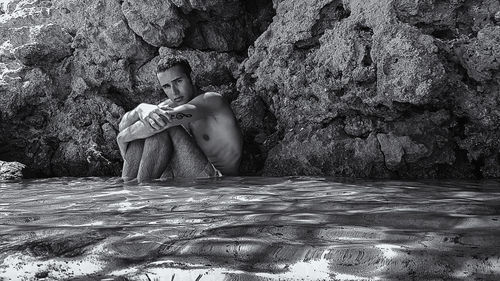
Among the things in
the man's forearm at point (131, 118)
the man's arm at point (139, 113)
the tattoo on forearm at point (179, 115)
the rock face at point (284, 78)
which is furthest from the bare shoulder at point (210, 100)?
the rock face at point (284, 78)

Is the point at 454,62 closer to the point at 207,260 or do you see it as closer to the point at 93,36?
the point at 207,260

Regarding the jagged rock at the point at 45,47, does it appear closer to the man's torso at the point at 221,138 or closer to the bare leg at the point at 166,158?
the bare leg at the point at 166,158

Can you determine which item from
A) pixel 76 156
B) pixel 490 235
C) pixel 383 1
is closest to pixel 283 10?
pixel 383 1

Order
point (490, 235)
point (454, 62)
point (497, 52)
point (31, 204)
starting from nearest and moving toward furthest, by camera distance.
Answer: point (490, 235)
point (31, 204)
point (497, 52)
point (454, 62)

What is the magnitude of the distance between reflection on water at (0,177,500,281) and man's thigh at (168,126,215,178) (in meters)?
2.37

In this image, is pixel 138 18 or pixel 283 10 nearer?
pixel 283 10

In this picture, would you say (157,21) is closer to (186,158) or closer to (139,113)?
(139,113)

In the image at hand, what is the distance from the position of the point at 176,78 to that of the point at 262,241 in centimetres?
367

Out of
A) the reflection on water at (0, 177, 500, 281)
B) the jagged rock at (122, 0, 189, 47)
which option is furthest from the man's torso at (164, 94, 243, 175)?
the reflection on water at (0, 177, 500, 281)

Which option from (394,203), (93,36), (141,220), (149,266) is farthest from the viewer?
(93,36)

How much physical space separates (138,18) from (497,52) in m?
4.05

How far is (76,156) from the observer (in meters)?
6.95

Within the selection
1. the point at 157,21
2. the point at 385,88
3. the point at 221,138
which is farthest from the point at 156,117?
the point at 385,88

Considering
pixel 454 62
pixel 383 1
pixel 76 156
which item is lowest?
pixel 76 156
